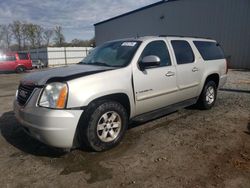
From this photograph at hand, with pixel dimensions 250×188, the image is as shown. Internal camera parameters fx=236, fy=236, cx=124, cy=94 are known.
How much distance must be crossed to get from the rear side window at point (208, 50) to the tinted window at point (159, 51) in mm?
1260

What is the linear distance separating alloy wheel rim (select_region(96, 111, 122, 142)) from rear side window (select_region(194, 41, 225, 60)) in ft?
9.67

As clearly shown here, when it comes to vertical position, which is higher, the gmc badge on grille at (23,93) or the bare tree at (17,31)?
the bare tree at (17,31)

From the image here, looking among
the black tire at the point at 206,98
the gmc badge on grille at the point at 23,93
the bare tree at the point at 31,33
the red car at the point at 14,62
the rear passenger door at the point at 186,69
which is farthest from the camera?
the bare tree at the point at 31,33

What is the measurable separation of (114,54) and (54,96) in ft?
5.51

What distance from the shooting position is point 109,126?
3771 mm

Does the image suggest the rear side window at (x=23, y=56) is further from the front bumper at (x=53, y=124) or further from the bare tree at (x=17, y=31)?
the bare tree at (x=17, y=31)

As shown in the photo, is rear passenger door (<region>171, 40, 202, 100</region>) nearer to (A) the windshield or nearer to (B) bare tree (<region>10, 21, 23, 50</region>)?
(A) the windshield

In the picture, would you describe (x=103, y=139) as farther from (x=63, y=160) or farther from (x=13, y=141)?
(x=13, y=141)

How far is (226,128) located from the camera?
4.66 m

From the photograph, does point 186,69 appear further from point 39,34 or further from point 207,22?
point 39,34

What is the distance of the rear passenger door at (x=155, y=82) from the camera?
406 cm

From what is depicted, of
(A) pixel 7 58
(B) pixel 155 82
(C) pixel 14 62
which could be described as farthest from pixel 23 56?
(B) pixel 155 82

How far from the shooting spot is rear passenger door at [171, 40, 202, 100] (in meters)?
4.89

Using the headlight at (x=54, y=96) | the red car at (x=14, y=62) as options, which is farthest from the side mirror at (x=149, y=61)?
the red car at (x=14, y=62)
